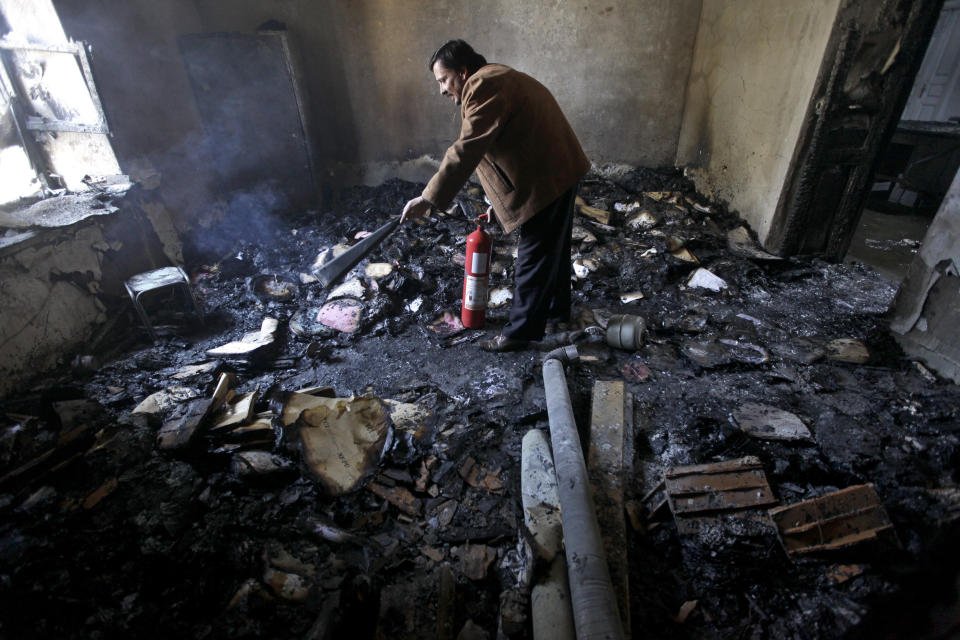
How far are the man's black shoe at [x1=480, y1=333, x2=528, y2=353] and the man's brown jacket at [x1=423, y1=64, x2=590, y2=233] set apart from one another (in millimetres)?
862

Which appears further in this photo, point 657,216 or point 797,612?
point 657,216

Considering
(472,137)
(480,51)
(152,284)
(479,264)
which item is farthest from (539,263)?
(480,51)

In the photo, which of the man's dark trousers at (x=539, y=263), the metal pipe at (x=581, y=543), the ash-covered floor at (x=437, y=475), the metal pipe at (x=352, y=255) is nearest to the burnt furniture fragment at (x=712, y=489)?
the ash-covered floor at (x=437, y=475)

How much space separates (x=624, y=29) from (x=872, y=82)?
2928 mm

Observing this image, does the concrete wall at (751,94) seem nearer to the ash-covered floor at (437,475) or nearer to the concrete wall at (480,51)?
the concrete wall at (480,51)

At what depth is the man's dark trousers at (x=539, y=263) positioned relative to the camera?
2.99 metres

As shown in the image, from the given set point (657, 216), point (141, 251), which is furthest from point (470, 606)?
point (657, 216)

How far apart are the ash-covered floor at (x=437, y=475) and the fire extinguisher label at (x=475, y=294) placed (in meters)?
0.24

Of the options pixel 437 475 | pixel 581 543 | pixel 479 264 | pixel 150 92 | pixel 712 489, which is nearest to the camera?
pixel 581 543

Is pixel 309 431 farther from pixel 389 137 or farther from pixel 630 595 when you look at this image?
pixel 389 137

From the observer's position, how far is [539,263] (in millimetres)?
3064

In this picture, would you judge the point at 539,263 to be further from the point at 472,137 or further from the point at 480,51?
the point at 480,51

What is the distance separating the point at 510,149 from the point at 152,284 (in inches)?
116

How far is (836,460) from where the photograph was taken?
7.37ft
